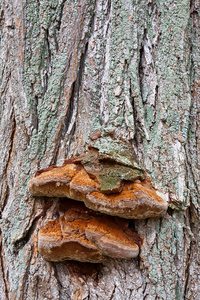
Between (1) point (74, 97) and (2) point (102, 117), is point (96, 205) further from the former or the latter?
(1) point (74, 97)

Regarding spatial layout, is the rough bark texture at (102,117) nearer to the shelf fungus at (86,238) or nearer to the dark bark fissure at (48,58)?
the dark bark fissure at (48,58)

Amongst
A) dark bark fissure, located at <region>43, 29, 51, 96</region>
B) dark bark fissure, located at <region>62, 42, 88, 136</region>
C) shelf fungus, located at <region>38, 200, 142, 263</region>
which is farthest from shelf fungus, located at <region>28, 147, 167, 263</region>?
dark bark fissure, located at <region>43, 29, 51, 96</region>

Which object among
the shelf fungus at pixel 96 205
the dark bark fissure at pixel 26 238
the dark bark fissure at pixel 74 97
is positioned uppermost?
the dark bark fissure at pixel 74 97

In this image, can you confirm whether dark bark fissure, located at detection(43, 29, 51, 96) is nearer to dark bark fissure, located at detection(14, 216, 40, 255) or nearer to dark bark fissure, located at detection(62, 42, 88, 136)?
dark bark fissure, located at detection(62, 42, 88, 136)

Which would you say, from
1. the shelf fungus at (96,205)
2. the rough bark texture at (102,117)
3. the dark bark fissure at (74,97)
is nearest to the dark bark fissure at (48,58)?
the rough bark texture at (102,117)

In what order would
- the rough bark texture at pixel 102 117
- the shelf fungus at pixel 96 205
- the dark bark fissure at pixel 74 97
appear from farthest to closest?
the dark bark fissure at pixel 74 97
the rough bark texture at pixel 102 117
the shelf fungus at pixel 96 205

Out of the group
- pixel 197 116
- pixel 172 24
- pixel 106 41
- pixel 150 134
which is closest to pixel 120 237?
pixel 150 134

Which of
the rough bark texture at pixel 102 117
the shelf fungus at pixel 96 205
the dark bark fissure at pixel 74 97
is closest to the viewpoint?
the shelf fungus at pixel 96 205
